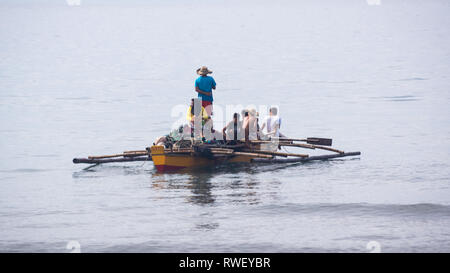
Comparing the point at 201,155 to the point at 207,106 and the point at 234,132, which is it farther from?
the point at 207,106

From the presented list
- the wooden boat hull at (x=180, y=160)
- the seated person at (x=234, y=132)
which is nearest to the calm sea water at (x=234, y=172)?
the wooden boat hull at (x=180, y=160)

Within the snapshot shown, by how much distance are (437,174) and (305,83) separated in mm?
31395

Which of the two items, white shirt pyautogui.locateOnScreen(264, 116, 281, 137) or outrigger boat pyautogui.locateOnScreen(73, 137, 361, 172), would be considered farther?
white shirt pyautogui.locateOnScreen(264, 116, 281, 137)

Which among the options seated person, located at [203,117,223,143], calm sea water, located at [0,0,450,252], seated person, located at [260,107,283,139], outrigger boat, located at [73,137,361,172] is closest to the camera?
calm sea water, located at [0,0,450,252]

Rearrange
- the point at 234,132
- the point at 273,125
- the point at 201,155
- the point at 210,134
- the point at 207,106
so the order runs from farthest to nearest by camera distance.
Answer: the point at 273,125 → the point at 234,132 → the point at 207,106 → the point at 210,134 → the point at 201,155

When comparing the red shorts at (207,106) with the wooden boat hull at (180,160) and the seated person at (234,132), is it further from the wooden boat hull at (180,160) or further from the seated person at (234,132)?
the wooden boat hull at (180,160)

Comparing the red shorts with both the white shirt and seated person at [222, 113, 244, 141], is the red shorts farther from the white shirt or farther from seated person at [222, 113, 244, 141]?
the white shirt

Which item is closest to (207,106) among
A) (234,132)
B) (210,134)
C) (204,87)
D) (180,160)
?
(204,87)

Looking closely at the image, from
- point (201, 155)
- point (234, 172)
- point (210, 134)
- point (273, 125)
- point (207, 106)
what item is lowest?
point (234, 172)

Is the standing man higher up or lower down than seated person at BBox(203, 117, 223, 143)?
higher up

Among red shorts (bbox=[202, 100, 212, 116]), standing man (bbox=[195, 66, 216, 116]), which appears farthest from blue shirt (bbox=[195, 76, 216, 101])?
red shorts (bbox=[202, 100, 212, 116])
